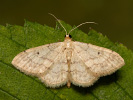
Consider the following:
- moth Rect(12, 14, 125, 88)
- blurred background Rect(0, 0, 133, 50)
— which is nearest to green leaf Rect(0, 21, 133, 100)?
moth Rect(12, 14, 125, 88)

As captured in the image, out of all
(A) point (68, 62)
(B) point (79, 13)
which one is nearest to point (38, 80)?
(A) point (68, 62)

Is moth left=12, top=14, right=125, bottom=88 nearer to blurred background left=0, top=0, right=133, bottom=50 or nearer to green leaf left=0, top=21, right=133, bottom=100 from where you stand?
green leaf left=0, top=21, right=133, bottom=100

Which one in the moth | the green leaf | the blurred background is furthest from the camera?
the blurred background

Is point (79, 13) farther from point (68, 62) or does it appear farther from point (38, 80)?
point (38, 80)

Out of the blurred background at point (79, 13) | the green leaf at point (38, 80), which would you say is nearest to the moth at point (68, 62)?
the green leaf at point (38, 80)

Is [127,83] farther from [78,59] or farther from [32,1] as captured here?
[32,1]

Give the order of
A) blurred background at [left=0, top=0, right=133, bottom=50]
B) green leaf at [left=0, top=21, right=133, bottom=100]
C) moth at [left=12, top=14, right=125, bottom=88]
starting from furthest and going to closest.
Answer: blurred background at [left=0, top=0, right=133, bottom=50] → green leaf at [left=0, top=21, right=133, bottom=100] → moth at [left=12, top=14, right=125, bottom=88]

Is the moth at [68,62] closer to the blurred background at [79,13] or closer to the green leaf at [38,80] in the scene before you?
the green leaf at [38,80]
